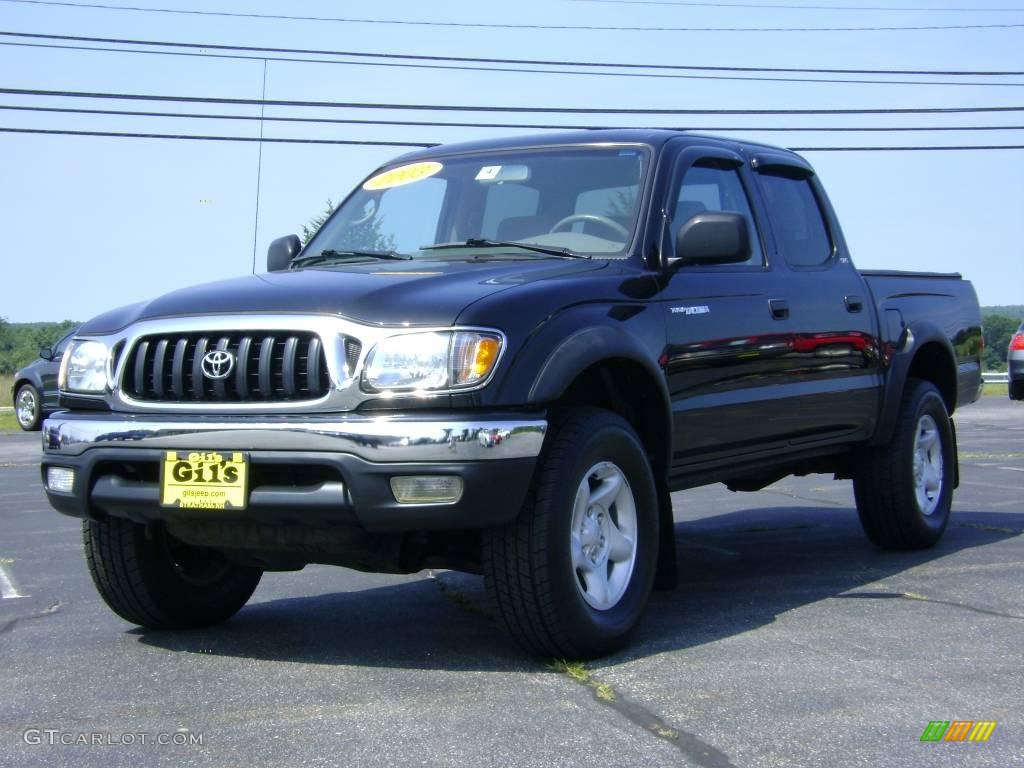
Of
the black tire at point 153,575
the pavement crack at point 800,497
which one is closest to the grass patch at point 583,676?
the black tire at point 153,575

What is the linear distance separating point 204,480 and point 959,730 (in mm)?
2348

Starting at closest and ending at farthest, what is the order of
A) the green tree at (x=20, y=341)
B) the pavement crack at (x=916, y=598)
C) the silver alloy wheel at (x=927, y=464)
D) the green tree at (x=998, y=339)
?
the pavement crack at (x=916, y=598) < the silver alloy wheel at (x=927, y=464) < the green tree at (x=998, y=339) < the green tree at (x=20, y=341)

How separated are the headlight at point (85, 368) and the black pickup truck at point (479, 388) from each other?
12 millimetres

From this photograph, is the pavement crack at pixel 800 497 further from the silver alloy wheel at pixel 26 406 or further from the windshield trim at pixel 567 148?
the silver alloy wheel at pixel 26 406

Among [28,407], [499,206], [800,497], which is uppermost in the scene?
[499,206]

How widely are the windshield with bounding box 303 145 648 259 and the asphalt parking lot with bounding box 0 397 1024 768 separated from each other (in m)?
1.49

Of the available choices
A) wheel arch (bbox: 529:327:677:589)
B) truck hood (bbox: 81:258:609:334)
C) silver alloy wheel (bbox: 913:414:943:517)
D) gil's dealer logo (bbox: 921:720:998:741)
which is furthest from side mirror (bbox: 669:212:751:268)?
silver alloy wheel (bbox: 913:414:943:517)

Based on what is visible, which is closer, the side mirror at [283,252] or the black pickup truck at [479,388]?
the black pickup truck at [479,388]

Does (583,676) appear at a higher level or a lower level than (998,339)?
higher

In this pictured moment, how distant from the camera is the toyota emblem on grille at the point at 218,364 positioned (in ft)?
15.0

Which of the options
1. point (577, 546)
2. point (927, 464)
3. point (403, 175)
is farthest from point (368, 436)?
point (927, 464)

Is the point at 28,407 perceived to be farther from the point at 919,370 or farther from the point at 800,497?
the point at 919,370

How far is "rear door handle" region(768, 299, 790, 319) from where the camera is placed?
6051 millimetres

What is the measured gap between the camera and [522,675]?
450 cm
